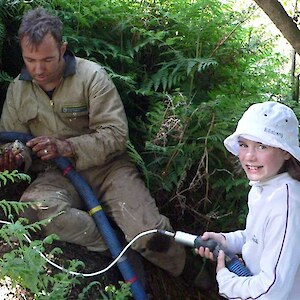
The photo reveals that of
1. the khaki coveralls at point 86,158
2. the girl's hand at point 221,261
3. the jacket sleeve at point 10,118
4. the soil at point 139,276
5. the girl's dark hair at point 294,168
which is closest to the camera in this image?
the girl's dark hair at point 294,168

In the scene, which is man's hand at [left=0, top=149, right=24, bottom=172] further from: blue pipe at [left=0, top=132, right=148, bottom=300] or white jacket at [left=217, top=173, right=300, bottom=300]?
white jacket at [left=217, top=173, right=300, bottom=300]

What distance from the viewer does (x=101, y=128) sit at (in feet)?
14.1

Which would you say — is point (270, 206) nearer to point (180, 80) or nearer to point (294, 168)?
point (294, 168)

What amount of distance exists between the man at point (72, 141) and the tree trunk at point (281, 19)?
58.7 inches

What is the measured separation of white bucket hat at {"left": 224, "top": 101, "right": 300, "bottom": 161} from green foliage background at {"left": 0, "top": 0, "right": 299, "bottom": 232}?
1.41m

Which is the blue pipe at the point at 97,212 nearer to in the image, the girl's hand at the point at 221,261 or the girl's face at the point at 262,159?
the girl's hand at the point at 221,261

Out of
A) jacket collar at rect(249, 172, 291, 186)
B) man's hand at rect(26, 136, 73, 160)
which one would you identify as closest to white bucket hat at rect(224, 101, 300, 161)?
jacket collar at rect(249, 172, 291, 186)

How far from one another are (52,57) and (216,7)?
1.87 m

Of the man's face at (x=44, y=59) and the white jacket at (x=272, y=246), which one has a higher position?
the man's face at (x=44, y=59)

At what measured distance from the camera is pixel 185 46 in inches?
202

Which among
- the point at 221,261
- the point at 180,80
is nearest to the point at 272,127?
the point at 221,261

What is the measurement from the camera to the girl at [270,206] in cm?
273

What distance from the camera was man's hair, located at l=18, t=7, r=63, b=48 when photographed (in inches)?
159

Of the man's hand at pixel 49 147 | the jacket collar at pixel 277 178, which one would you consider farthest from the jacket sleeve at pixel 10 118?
the jacket collar at pixel 277 178
